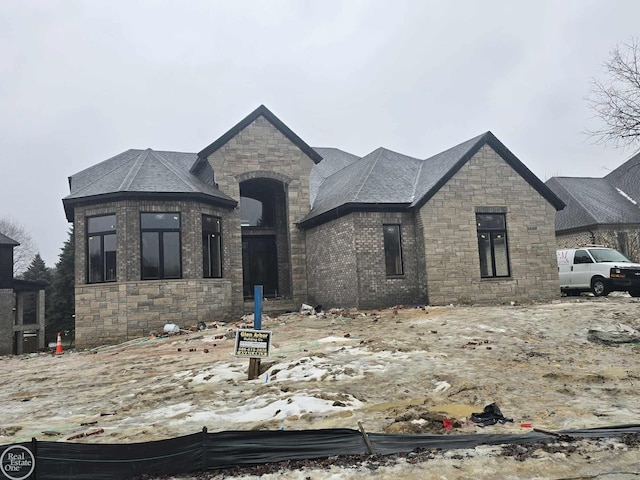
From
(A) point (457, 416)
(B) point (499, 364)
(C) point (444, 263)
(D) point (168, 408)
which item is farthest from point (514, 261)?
(D) point (168, 408)

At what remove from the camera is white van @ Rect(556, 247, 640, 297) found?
64.8 ft

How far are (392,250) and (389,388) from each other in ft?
36.3

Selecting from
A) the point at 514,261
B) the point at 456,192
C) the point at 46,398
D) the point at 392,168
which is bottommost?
the point at 46,398

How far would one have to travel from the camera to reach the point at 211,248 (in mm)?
19938

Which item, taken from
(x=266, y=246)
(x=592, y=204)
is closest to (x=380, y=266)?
(x=266, y=246)

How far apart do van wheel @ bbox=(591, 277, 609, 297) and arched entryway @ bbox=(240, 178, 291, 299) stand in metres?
12.4

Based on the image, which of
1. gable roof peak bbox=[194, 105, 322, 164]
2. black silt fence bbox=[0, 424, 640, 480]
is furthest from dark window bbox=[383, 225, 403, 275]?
black silt fence bbox=[0, 424, 640, 480]

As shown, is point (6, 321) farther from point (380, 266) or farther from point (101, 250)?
point (380, 266)

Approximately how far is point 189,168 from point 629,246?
92.9 ft

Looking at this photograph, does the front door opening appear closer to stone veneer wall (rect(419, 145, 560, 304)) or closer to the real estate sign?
stone veneer wall (rect(419, 145, 560, 304))

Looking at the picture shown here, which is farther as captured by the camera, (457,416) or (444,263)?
(444,263)

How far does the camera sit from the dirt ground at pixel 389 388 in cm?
539

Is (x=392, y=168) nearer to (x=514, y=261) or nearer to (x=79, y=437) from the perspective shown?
(x=514, y=261)

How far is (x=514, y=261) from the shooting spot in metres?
19.6
